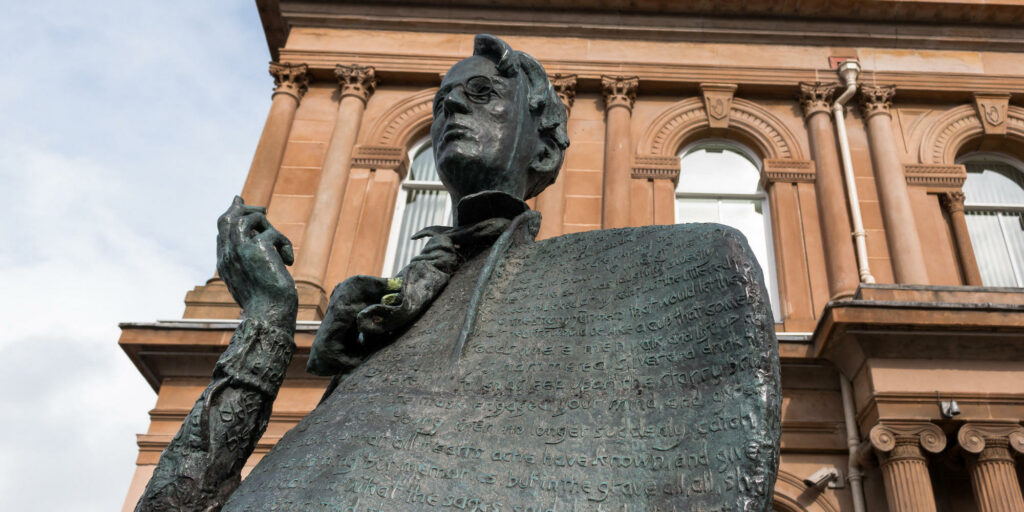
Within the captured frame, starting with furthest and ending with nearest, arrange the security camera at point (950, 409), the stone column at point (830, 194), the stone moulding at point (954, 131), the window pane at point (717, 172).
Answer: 1. the window pane at point (717, 172)
2. the stone moulding at point (954, 131)
3. the stone column at point (830, 194)
4. the security camera at point (950, 409)

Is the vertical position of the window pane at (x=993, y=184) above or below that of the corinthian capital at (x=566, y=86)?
below

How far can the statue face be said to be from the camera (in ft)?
6.59

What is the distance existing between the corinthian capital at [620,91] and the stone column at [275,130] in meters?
4.85

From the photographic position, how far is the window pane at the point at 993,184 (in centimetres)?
1176

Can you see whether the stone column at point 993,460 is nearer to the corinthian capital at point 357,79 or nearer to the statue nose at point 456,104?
the statue nose at point 456,104

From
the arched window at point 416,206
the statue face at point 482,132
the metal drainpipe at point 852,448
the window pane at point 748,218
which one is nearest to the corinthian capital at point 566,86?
the arched window at point 416,206

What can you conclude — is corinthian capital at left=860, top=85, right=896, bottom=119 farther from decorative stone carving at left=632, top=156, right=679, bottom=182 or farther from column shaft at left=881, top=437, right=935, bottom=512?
column shaft at left=881, top=437, right=935, bottom=512

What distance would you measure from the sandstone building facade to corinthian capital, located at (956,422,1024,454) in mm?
1187

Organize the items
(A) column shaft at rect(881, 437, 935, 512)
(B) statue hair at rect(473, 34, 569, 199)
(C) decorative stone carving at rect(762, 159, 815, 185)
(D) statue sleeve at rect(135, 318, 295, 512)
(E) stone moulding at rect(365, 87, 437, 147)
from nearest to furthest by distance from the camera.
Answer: (D) statue sleeve at rect(135, 318, 295, 512), (B) statue hair at rect(473, 34, 569, 199), (A) column shaft at rect(881, 437, 935, 512), (C) decorative stone carving at rect(762, 159, 815, 185), (E) stone moulding at rect(365, 87, 437, 147)

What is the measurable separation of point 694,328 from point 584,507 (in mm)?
369

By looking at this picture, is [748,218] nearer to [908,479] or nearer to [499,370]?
[908,479]

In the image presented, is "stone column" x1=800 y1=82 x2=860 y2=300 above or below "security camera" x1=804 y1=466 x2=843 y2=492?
above

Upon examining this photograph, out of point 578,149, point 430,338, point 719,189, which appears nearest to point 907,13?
point 719,189

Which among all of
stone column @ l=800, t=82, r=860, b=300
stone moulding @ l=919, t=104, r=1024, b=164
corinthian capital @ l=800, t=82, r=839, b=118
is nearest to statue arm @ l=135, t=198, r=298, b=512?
stone column @ l=800, t=82, r=860, b=300
